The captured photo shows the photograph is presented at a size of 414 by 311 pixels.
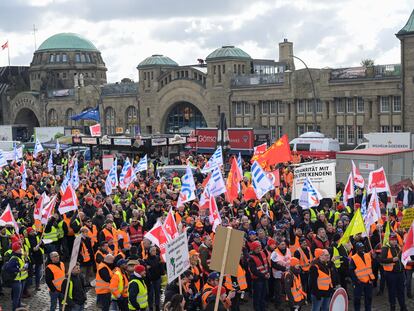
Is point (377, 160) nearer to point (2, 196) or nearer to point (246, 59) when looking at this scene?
point (2, 196)

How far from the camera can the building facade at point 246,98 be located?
43.1 m

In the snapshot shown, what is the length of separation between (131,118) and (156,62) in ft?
23.3

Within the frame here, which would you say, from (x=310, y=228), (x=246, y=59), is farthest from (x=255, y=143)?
(x=310, y=228)

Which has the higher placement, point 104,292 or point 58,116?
point 58,116

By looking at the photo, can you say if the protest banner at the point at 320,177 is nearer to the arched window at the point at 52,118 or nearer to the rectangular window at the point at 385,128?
the rectangular window at the point at 385,128

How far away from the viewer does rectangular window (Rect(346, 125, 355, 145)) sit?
45.4 meters

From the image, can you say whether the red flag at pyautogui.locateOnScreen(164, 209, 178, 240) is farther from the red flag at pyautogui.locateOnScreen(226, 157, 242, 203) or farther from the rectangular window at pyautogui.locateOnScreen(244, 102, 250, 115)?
the rectangular window at pyautogui.locateOnScreen(244, 102, 250, 115)

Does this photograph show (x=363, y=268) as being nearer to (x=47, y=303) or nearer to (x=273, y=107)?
(x=47, y=303)

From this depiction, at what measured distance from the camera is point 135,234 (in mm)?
16266

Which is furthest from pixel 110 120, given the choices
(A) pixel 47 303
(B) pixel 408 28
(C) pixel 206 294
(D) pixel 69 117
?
(C) pixel 206 294

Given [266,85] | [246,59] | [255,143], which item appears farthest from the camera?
[246,59]

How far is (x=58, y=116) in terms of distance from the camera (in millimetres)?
74625

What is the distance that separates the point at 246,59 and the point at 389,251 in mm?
43466

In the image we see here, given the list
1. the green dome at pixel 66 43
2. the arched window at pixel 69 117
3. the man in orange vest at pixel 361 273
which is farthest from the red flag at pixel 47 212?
the green dome at pixel 66 43
